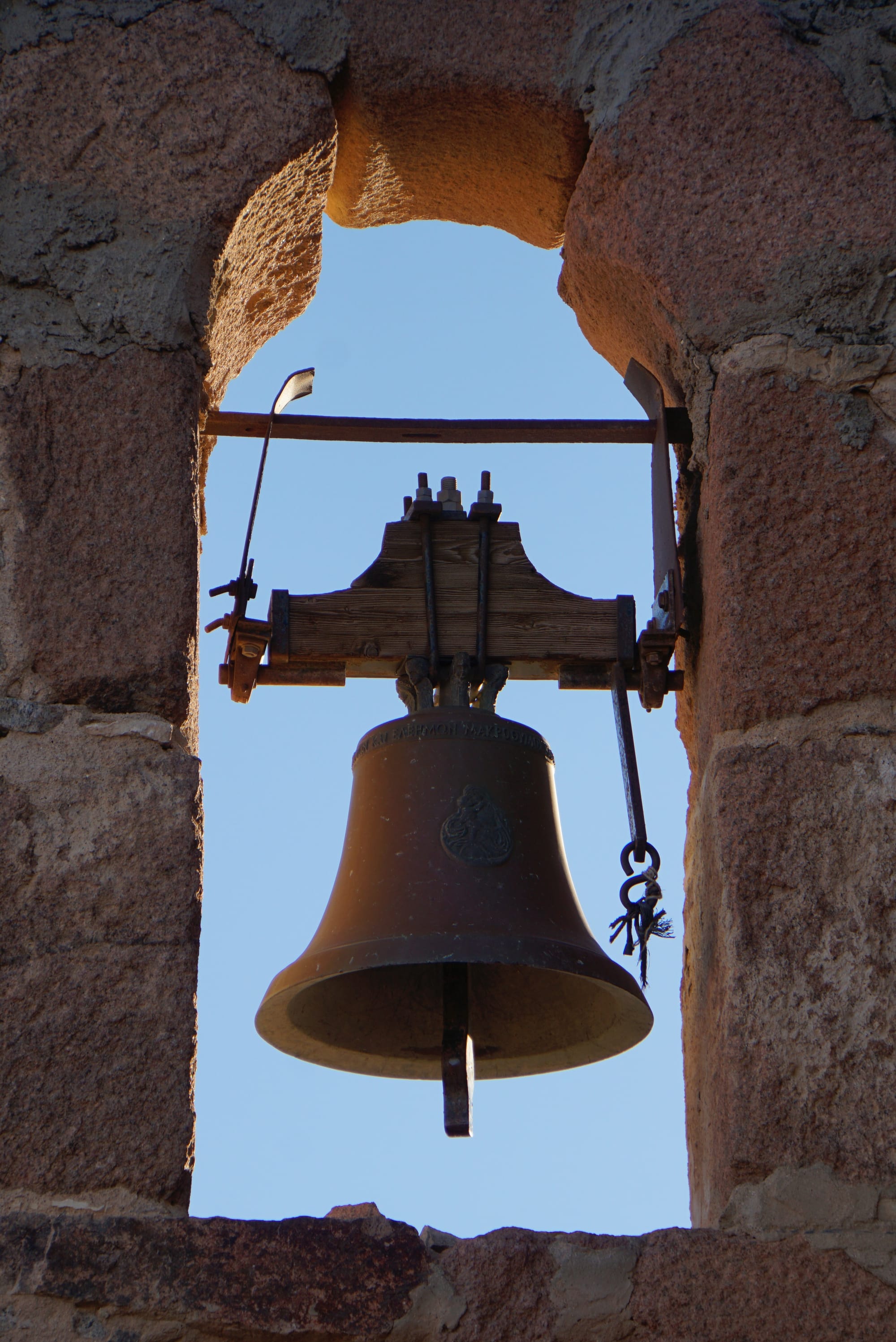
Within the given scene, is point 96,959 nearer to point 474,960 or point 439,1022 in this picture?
point 474,960

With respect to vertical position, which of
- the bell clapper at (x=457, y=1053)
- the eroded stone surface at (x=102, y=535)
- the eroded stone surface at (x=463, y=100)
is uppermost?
the eroded stone surface at (x=463, y=100)

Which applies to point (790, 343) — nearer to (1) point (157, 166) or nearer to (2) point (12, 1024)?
(1) point (157, 166)

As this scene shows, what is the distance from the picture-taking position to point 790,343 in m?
2.09

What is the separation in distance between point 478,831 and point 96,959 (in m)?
0.49

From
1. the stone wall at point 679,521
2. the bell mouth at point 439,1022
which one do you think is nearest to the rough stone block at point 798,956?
the stone wall at point 679,521

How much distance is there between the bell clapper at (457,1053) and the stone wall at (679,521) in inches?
9.6

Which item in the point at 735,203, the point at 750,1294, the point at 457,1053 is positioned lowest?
the point at 750,1294

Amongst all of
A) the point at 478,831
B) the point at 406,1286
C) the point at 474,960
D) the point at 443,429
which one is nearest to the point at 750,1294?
the point at 406,1286

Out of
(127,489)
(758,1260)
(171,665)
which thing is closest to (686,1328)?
(758,1260)

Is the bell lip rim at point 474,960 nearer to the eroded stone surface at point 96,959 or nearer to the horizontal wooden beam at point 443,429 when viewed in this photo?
the eroded stone surface at point 96,959

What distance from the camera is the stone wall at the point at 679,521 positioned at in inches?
65.1

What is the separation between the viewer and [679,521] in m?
2.28

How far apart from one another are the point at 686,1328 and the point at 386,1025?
65 cm

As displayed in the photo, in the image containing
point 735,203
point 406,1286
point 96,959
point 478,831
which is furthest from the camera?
point 735,203
